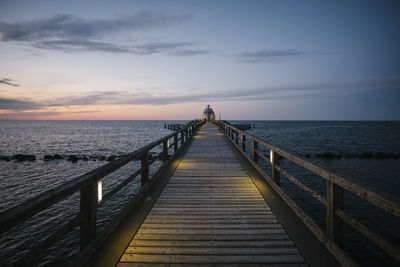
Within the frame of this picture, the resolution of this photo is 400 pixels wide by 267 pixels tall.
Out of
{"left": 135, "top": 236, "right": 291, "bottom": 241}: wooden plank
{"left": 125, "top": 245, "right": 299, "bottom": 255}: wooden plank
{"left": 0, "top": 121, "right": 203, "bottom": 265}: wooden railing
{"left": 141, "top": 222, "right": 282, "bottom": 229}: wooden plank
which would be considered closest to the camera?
{"left": 0, "top": 121, "right": 203, "bottom": 265}: wooden railing

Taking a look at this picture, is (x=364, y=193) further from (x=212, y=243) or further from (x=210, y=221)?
(x=210, y=221)

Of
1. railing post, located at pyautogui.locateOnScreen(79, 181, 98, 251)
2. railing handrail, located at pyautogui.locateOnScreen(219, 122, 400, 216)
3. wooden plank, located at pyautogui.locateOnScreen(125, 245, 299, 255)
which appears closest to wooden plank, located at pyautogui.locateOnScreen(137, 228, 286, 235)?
wooden plank, located at pyautogui.locateOnScreen(125, 245, 299, 255)

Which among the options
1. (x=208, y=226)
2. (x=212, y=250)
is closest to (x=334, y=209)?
(x=212, y=250)

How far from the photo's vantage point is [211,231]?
3.45m

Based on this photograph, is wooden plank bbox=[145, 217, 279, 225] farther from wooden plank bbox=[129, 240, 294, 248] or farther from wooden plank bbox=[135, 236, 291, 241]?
wooden plank bbox=[129, 240, 294, 248]

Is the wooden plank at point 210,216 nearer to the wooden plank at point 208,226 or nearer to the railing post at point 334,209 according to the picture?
the wooden plank at point 208,226

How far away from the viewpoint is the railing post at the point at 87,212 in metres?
2.71

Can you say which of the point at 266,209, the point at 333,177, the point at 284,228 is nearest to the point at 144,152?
the point at 266,209

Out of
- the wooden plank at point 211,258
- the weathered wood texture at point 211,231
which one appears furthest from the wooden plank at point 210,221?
the wooden plank at point 211,258

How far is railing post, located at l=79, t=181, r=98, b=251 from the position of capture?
2.71m

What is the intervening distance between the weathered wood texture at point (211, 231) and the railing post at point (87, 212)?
0.54 m

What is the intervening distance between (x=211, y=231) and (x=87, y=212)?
6.04 feet

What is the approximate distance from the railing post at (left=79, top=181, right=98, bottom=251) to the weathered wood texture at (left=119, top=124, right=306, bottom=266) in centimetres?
54

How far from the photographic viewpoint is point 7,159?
2242 cm
